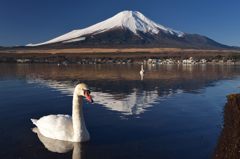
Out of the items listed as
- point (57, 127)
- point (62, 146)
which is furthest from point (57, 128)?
point (62, 146)

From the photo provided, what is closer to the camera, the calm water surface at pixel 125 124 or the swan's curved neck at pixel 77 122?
the calm water surface at pixel 125 124

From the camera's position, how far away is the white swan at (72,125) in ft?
42.0

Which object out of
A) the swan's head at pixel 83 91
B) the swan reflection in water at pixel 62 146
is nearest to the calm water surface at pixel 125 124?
the swan reflection in water at pixel 62 146

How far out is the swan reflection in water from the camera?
39.4 ft

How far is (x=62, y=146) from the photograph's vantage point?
12734 mm

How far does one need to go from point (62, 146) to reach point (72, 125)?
920mm

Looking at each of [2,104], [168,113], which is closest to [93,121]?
[168,113]

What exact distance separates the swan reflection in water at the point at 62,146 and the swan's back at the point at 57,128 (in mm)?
172

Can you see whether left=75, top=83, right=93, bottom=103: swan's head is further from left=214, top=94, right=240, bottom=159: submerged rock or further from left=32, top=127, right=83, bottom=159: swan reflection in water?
left=214, top=94, right=240, bottom=159: submerged rock

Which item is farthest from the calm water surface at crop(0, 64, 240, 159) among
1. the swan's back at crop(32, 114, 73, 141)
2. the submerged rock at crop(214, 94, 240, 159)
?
the submerged rock at crop(214, 94, 240, 159)

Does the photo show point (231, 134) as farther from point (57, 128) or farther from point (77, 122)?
point (57, 128)

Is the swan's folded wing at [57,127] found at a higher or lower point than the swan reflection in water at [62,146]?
higher

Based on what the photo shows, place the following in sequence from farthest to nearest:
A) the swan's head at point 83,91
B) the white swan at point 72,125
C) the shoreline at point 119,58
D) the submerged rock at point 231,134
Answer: the shoreline at point 119,58, the white swan at point 72,125, the swan's head at point 83,91, the submerged rock at point 231,134

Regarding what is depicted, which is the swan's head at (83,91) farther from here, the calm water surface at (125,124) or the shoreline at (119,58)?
the shoreline at (119,58)
